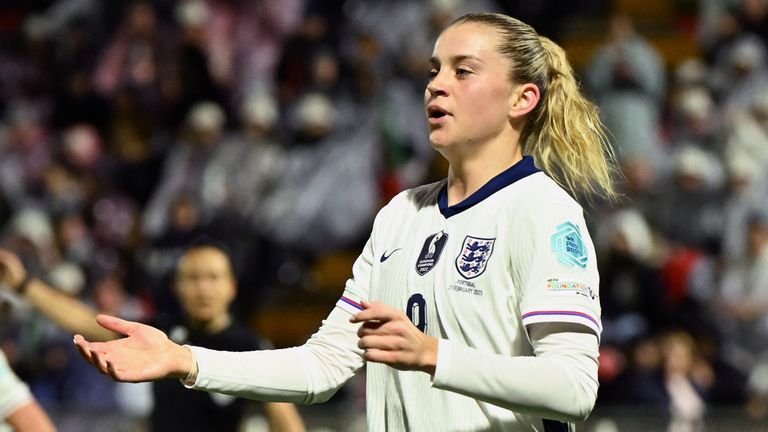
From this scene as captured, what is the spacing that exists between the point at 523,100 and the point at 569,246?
48 cm

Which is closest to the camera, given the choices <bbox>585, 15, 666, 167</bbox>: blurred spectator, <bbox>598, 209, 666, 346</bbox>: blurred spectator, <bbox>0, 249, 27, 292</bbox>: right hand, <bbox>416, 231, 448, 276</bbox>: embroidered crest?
<bbox>416, 231, 448, 276</bbox>: embroidered crest

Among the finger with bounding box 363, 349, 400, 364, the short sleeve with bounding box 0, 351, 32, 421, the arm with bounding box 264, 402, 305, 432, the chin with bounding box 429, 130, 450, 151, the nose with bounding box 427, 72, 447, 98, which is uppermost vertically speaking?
the nose with bounding box 427, 72, 447, 98

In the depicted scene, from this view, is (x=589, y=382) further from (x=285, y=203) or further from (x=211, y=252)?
(x=285, y=203)

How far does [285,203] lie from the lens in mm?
10430

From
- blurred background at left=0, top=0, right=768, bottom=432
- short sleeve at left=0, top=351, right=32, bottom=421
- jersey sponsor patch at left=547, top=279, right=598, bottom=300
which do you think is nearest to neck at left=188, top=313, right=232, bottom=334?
blurred background at left=0, top=0, right=768, bottom=432

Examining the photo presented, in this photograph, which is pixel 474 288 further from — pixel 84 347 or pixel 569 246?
pixel 84 347

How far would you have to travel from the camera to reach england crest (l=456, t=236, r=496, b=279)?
3.13 meters

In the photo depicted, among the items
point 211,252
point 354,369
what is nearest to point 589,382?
point 354,369

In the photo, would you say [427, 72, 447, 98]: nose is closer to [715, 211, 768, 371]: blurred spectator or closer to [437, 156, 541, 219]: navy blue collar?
[437, 156, 541, 219]: navy blue collar

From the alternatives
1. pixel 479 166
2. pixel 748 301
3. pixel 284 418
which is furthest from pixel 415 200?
pixel 748 301

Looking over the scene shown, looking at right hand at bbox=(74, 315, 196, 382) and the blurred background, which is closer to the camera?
right hand at bbox=(74, 315, 196, 382)

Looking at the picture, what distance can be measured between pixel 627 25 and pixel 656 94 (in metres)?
0.59

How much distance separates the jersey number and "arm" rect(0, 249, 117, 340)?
2100 millimetres

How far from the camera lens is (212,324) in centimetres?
583
